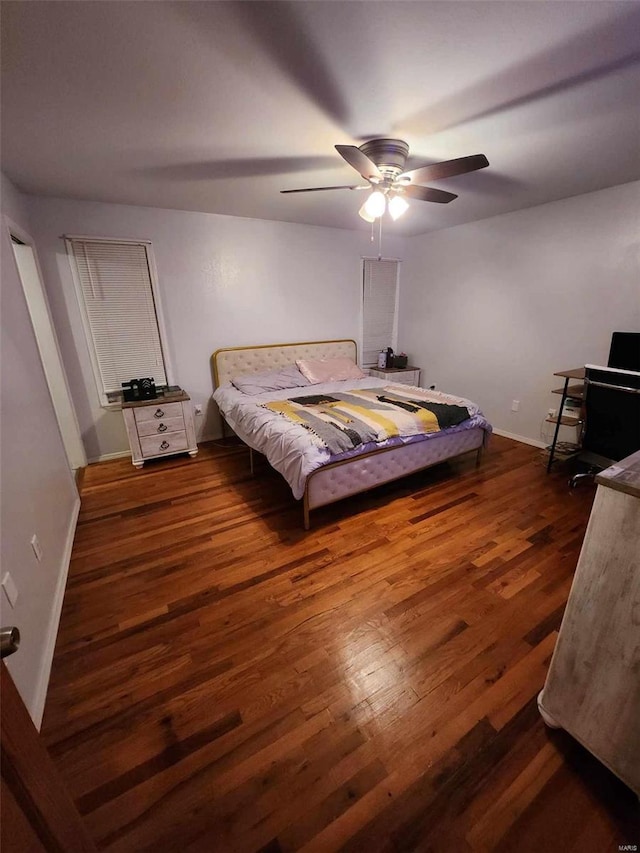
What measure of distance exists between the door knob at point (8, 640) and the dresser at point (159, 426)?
290cm

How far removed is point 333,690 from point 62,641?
133 centimetres

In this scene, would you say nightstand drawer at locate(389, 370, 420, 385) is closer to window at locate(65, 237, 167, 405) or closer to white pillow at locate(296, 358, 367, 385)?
white pillow at locate(296, 358, 367, 385)

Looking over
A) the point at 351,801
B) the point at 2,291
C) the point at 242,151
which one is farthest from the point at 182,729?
the point at 242,151

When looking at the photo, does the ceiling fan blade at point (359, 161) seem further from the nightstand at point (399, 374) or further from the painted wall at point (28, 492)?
the nightstand at point (399, 374)

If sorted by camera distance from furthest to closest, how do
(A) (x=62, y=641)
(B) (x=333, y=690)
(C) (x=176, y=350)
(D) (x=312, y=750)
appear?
(C) (x=176, y=350) → (A) (x=62, y=641) → (B) (x=333, y=690) → (D) (x=312, y=750)

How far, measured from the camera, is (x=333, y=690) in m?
1.42

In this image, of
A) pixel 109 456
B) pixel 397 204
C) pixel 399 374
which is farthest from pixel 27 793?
pixel 399 374

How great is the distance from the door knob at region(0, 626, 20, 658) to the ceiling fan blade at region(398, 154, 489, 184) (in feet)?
8.11

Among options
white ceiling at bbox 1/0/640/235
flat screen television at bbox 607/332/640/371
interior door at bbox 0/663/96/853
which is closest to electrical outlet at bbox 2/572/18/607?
interior door at bbox 0/663/96/853

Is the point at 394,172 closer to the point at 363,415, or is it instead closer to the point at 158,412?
the point at 363,415

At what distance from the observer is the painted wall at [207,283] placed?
3.14 m

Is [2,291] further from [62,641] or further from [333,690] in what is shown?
[333,690]

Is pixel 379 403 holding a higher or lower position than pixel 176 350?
lower

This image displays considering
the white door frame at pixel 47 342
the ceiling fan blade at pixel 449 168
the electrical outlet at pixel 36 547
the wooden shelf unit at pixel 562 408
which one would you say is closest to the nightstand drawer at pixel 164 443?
the white door frame at pixel 47 342
